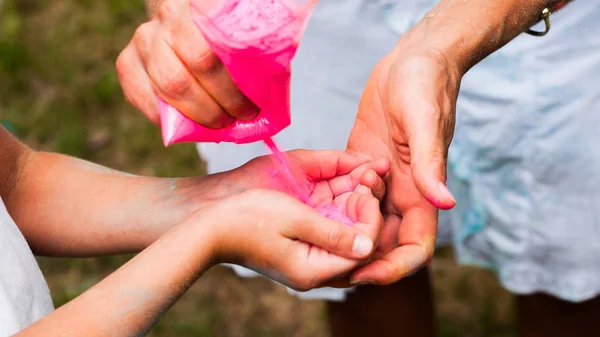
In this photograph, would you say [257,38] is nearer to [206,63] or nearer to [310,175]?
[206,63]

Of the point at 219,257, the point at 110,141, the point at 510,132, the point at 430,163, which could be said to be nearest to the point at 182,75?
the point at 219,257

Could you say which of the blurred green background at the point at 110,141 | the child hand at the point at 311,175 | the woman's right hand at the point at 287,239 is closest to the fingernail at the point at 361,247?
the woman's right hand at the point at 287,239

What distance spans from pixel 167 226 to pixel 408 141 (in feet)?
1.41

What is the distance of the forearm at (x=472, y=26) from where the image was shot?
4.17 feet

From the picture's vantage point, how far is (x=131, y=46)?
123 centimetres

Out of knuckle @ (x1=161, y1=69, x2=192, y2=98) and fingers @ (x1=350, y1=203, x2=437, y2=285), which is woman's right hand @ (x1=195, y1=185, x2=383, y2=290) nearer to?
fingers @ (x1=350, y1=203, x2=437, y2=285)

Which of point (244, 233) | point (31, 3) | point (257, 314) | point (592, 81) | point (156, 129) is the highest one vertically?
point (244, 233)

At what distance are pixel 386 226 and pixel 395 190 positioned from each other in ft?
0.20

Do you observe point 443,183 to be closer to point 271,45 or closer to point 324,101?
point 271,45

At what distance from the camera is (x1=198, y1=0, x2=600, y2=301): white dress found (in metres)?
1.44

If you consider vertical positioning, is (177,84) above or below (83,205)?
above

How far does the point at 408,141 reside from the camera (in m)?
1.16

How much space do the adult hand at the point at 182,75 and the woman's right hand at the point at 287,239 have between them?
13cm

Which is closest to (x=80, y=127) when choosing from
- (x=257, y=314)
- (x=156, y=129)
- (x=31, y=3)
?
(x=156, y=129)
